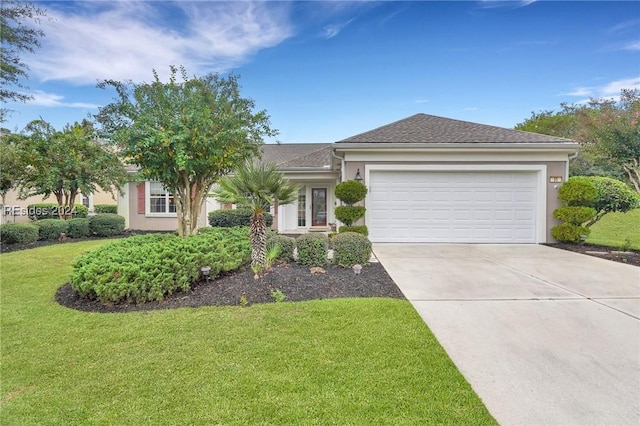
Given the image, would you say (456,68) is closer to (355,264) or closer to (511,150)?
(511,150)

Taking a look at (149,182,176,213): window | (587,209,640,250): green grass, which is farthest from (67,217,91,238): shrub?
(587,209,640,250): green grass

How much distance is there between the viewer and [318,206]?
14.6m

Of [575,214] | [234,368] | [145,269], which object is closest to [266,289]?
[145,269]

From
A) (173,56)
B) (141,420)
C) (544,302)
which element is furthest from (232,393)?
(173,56)

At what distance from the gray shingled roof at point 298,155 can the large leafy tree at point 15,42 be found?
29.1 feet

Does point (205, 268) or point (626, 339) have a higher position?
point (205, 268)

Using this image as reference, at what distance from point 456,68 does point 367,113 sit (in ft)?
19.4

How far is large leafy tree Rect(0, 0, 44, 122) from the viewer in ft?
26.6

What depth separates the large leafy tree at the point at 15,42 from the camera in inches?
319

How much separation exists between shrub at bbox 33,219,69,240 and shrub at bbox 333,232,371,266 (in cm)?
1145

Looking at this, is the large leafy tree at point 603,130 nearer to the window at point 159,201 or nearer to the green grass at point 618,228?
the green grass at point 618,228

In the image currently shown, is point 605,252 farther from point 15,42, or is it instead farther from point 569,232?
point 15,42

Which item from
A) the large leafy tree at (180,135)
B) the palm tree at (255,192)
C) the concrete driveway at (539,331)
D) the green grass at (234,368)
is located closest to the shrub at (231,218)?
the large leafy tree at (180,135)

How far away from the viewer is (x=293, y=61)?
36.9ft
